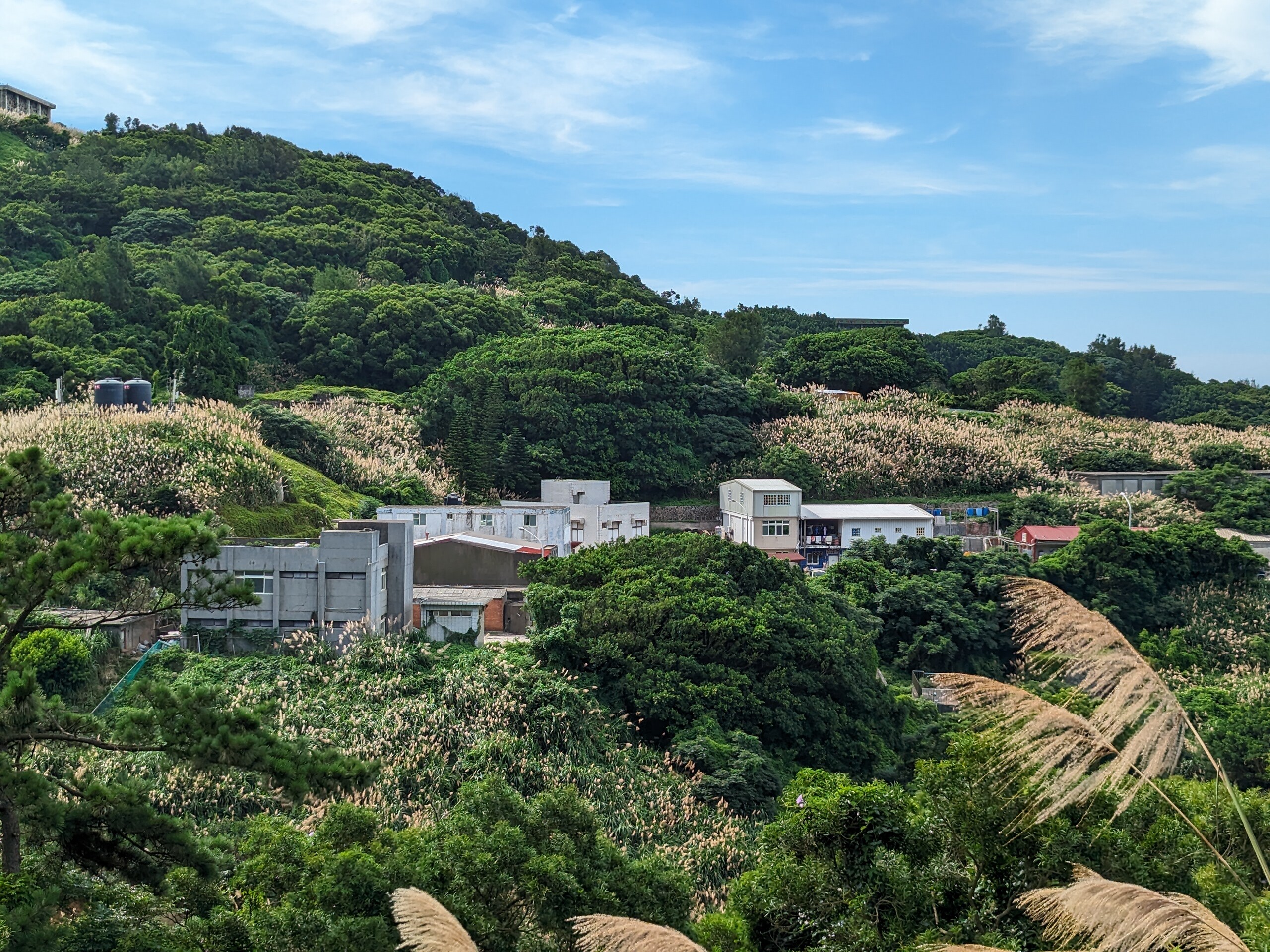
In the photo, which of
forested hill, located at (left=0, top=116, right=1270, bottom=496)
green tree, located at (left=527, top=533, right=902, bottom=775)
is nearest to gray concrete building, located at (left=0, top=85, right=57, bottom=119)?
forested hill, located at (left=0, top=116, right=1270, bottom=496)

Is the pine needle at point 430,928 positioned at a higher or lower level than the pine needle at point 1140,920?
lower

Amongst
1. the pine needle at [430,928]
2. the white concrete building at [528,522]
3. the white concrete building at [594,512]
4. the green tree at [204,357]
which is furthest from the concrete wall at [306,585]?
the green tree at [204,357]

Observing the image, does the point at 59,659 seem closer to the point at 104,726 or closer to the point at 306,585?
the point at 306,585

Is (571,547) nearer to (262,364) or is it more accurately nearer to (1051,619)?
(262,364)

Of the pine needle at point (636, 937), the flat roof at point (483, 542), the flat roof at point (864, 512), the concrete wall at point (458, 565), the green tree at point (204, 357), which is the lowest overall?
the concrete wall at point (458, 565)

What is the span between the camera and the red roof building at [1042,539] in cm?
3122

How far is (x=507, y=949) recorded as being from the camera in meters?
7.43

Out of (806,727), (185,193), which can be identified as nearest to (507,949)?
(806,727)

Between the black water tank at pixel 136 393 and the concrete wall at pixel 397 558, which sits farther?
the black water tank at pixel 136 393

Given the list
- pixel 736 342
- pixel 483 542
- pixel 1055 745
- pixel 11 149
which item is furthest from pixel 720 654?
pixel 11 149

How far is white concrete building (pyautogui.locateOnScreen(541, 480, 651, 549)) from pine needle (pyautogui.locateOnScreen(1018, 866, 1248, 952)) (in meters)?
25.1

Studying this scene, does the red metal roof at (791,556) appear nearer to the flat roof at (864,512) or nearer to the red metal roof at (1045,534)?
the flat roof at (864,512)

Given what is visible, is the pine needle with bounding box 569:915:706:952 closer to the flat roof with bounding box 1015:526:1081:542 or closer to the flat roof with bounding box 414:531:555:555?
the flat roof with bounding box 414:531:555:555

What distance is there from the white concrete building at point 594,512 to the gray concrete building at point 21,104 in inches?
2413
